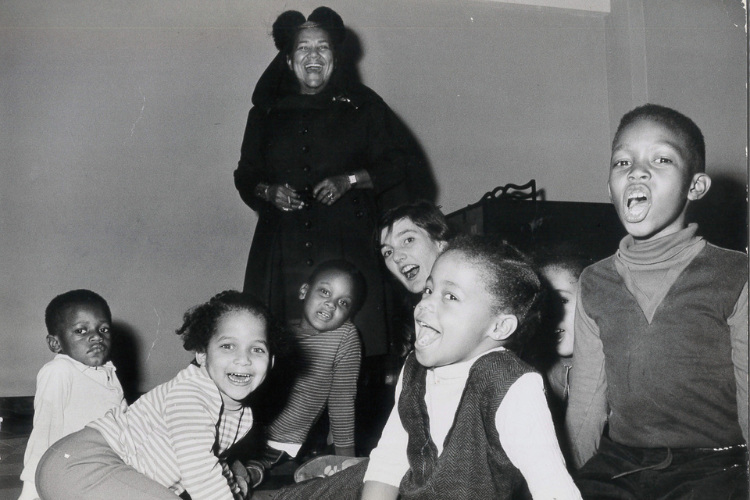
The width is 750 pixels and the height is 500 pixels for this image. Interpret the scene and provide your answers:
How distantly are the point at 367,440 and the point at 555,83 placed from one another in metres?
1.74

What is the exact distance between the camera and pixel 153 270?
7.31 feet

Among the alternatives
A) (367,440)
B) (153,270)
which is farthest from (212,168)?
(367,440)

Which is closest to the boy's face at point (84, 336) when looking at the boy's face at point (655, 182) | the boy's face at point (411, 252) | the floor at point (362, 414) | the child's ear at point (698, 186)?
the floor at point (362, 414)

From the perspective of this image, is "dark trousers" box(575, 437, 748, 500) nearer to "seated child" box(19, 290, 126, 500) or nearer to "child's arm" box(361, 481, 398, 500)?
"child's arm" box(361, 481, 398, 500)

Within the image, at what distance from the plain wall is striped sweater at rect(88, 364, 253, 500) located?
869 mm

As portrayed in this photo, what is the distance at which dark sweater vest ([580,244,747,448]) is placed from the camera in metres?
1.01

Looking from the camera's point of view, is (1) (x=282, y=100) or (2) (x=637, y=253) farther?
(1) (x=282, y=100)

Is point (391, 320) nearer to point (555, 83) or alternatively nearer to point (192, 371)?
point (192, 371)

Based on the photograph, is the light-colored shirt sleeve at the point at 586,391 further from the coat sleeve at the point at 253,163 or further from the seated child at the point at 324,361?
the coat sleeve at the point at 253,163

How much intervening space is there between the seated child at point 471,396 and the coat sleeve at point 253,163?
894 millimetres

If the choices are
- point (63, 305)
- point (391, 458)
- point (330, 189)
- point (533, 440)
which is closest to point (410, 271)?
point (330, 189)

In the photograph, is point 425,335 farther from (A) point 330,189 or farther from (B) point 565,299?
(A) point 330,189

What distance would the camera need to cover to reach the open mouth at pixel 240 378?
3.96ft

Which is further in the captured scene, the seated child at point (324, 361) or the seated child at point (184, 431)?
the seated child at point (324, 361)
